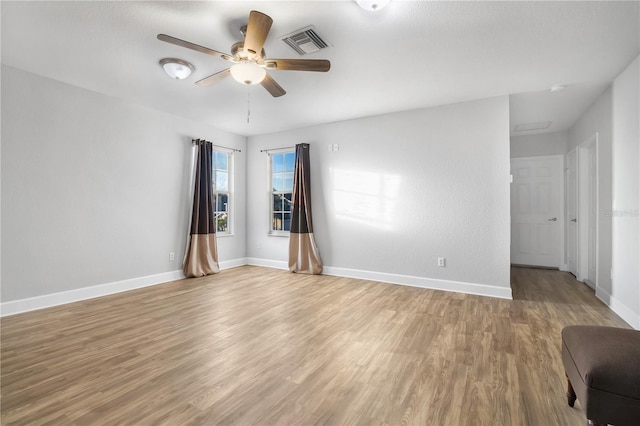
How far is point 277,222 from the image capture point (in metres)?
5.88

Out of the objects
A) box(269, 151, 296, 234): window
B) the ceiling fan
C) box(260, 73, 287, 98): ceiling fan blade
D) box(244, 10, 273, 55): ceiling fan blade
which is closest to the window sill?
box(269, 151, 296, 234): window

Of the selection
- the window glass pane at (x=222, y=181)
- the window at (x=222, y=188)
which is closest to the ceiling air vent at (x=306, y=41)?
the window at (x=222, y=188)

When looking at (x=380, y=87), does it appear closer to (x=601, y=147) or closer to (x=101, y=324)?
(x=601, y=147)

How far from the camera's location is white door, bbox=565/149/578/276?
Result: 4.92 metres

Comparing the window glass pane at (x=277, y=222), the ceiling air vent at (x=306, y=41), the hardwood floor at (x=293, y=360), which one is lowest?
the hardwood floor at (x=293, y=360)

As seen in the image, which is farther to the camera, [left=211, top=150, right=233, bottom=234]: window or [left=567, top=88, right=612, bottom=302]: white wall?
[left=211, top=150, right=233, bottom=234]: window

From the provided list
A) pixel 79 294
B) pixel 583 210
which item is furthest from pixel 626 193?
pixel 79 294

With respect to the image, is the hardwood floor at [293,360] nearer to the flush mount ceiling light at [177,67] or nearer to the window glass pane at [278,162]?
the flush mount ceiling light at [177,67]

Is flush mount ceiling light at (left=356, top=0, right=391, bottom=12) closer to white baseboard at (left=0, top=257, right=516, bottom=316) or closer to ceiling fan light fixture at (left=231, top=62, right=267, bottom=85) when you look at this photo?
ceiling fan light fixture at (left=231, top=62, right=267, bottom=85)

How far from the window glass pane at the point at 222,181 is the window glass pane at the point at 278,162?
3.16ft

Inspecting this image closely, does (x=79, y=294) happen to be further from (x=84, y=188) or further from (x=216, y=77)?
(x=216, y=77)

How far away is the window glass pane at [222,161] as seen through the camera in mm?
5602

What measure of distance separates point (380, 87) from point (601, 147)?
2.96 metres

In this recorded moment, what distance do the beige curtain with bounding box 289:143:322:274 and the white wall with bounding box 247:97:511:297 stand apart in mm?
153
